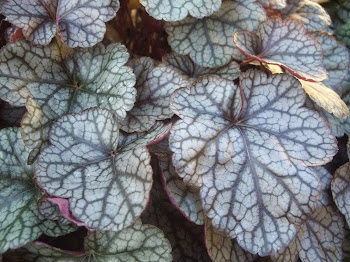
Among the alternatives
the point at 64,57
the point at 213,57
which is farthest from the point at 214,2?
the point at 64,57

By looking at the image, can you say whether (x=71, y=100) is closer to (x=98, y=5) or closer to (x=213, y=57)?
(x=98, y=5)

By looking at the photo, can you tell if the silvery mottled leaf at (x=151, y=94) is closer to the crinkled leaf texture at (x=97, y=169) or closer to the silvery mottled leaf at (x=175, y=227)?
the crinkled leaf texture at (x=97, y=169)

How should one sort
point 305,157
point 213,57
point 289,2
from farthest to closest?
point 289,2
point 213,57
point 305,157

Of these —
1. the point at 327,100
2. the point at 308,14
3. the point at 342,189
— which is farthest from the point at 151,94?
the point at 308,14

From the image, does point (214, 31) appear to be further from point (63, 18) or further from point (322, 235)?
point (322, 235)

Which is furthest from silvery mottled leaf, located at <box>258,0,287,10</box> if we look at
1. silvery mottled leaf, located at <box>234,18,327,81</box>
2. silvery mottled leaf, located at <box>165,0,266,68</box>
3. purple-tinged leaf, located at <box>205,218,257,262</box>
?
purple-tinged leaf, located at <box>205,218,257,262</box>

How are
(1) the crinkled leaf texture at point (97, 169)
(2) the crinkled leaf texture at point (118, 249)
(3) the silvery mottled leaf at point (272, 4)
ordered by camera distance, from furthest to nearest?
1. (3) the silvery mottled leaf at point (272, 4)
2. (2) the crinkled leaf texture at point (118, 249)
3. (1) the crinkled leaf texture at point (97, 169)

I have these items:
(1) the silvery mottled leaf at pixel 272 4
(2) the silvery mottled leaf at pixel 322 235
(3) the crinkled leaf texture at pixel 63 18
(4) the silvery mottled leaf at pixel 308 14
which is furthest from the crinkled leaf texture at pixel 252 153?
(4) the silvery mottled leaf at pixel 308 14
